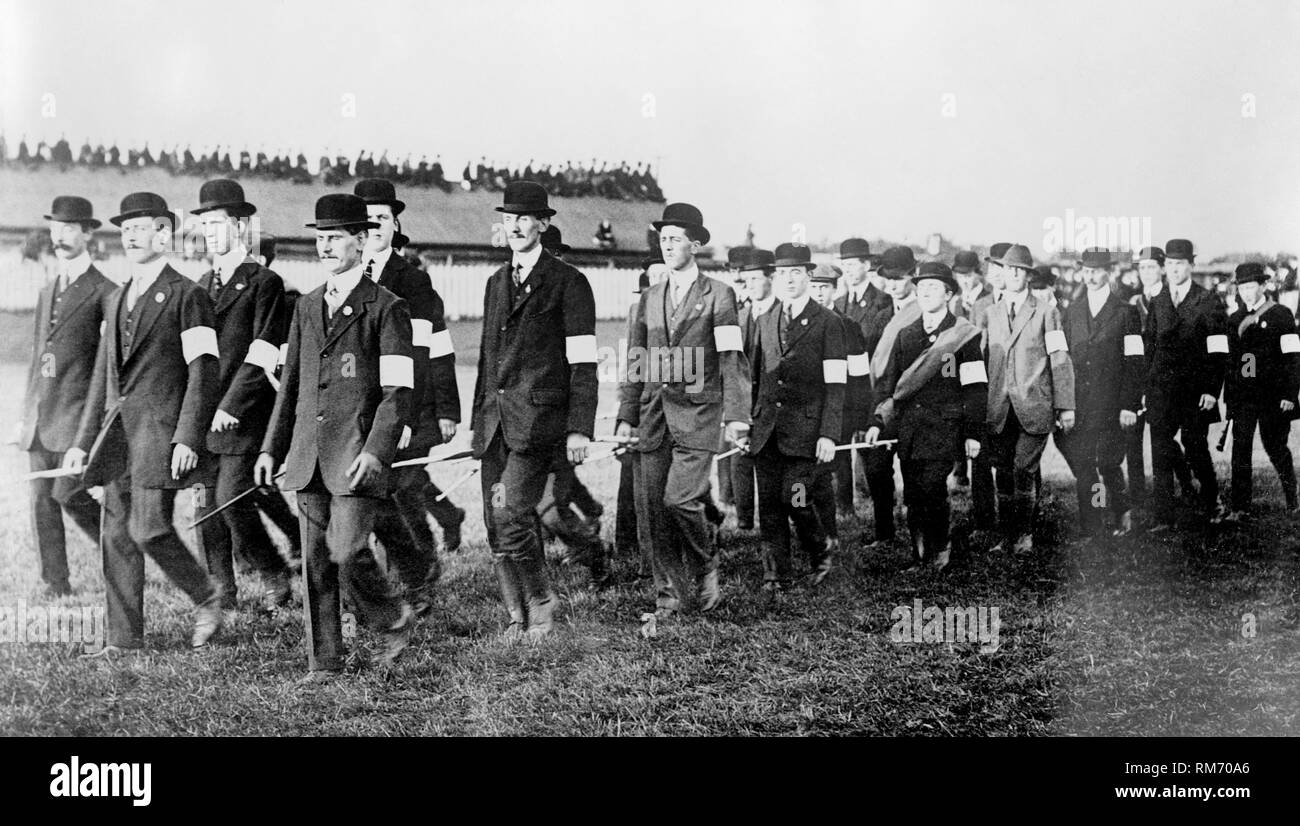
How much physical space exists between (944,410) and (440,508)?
2.29 meters

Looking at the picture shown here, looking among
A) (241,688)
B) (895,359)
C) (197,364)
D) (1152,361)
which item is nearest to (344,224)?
(197,364)

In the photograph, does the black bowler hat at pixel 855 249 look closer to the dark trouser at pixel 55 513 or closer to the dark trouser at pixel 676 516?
the dark trouser at pixel 676 516

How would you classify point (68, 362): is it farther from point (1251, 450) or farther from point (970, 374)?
point (1251, 450)

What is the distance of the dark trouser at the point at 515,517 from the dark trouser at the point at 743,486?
3.95ft

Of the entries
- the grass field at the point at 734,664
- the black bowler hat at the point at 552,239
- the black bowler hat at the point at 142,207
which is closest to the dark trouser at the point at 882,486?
the grass field at the point at 734,664

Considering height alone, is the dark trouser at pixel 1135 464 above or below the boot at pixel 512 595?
above

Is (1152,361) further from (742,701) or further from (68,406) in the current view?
(68,406)

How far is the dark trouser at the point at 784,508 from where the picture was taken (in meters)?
4.96

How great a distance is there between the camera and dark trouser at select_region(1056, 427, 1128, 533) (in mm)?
Answer: 5324

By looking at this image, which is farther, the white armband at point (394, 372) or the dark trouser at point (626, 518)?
the dark trouser at point (626, 518)

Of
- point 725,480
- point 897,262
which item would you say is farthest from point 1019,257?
point 725,480

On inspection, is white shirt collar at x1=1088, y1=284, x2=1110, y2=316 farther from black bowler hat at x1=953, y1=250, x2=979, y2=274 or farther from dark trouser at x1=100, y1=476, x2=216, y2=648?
Result: dark trouser at x1=100, y1=476, x2=216, y2=648

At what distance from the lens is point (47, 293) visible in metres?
4.56

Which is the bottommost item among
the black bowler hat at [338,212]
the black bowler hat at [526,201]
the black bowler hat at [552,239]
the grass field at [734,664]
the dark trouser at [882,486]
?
the grass field at [734,664]
